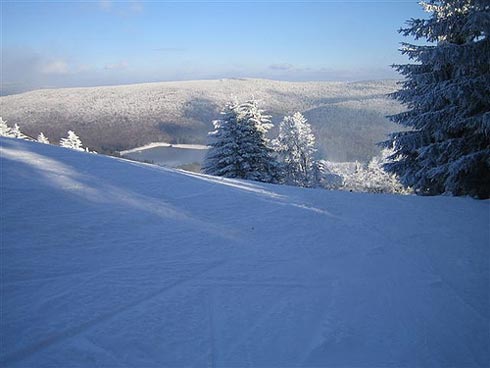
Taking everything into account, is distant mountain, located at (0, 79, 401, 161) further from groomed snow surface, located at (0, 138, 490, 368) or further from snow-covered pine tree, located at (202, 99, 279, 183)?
groomed snow surface, located at (0, 138, 490, 368)

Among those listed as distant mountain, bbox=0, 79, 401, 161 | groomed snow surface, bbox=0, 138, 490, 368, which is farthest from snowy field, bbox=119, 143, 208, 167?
groomed snow surface, bbox=0, 138, 490, 368

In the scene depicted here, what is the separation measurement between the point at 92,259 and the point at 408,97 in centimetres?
989

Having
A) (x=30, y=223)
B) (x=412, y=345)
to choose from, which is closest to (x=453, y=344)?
(x=412, y=345)

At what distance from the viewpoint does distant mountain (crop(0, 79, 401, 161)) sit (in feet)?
138

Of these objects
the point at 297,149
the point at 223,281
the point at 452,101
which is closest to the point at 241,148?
the point at 297,149

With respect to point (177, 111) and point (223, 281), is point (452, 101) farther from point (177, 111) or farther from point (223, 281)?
point (177, 111)

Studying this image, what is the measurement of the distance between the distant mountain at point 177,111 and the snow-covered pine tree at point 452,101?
471 inches

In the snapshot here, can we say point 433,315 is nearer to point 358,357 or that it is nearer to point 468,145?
point 358,357

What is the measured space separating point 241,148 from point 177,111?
4031 cm

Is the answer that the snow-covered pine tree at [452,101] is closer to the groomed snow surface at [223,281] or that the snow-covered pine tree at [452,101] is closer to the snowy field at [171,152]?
the groomed snow surface at [223,281]

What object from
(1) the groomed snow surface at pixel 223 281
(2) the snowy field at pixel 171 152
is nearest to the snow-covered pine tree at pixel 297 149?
(2) the snowy field at pixel 171 152

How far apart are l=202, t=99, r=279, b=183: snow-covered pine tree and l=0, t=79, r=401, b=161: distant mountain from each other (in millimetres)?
1517

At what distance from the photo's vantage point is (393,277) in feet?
11.8

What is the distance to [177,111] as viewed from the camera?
55.6 meters
